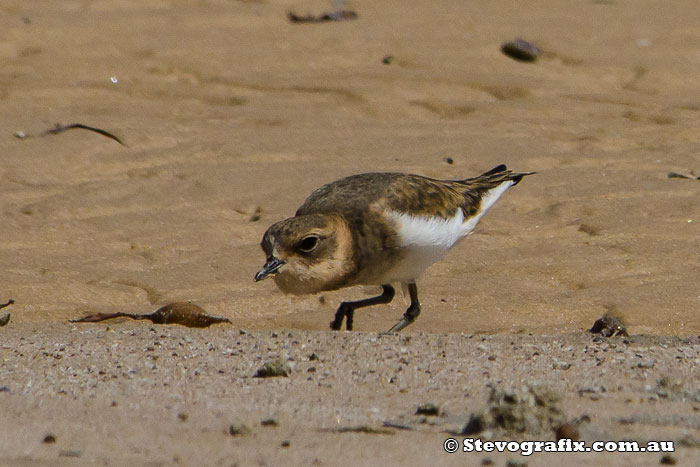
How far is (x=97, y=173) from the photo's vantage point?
8.47 metres

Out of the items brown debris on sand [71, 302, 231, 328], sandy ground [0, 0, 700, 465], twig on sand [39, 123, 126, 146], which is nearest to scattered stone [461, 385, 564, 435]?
sandy ground [0, 0, 700, 465]

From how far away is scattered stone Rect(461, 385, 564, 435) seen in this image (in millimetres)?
3562

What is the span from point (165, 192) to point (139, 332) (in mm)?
2806

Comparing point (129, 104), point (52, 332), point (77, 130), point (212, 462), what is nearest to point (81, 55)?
point (129, 104)

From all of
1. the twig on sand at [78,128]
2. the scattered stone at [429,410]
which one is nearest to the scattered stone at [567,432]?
the scattered stone at [429,410]

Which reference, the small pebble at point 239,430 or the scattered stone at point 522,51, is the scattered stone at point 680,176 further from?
the small pebble at point 239,430

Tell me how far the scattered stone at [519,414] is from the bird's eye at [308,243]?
75.2 inches

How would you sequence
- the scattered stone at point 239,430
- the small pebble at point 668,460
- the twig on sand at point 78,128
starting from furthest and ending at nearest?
the twig on sand at point 78,128
the scattered stone at point 239,430
the small pebble at point 668,460

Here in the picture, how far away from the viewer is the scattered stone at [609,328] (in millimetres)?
5406

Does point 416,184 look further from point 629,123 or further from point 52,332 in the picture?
point 629,123

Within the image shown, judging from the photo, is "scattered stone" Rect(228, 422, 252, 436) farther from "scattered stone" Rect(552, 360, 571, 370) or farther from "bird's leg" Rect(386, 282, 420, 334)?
"bird's leg" Rect(386, 282, 420, 334)

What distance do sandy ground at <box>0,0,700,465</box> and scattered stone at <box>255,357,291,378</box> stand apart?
0.05 m
